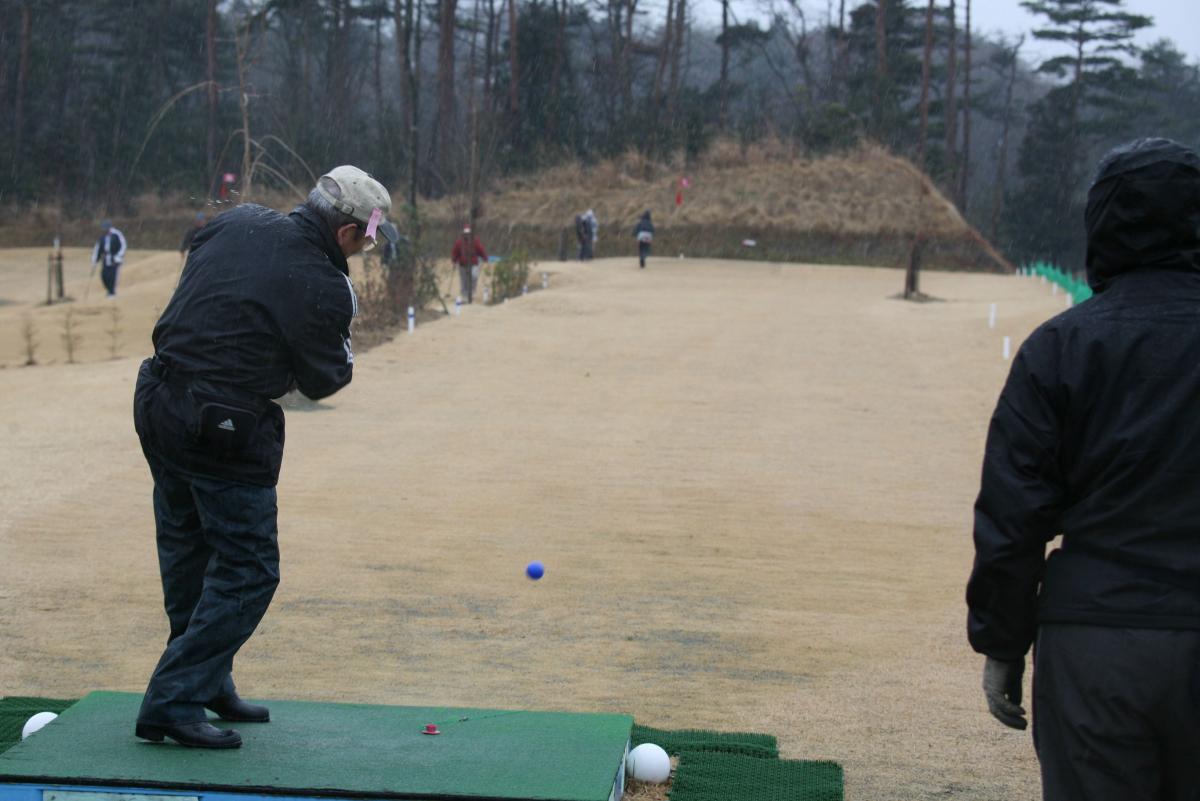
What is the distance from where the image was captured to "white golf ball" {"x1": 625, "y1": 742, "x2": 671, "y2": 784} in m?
4.82

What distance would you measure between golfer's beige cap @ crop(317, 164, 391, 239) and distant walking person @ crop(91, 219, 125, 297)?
2774 cm

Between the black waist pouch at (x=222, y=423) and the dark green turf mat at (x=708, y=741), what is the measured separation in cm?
203

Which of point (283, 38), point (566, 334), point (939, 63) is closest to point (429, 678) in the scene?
point (566, 334)

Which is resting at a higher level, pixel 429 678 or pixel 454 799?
pixel 454 799

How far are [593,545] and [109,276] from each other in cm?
2402

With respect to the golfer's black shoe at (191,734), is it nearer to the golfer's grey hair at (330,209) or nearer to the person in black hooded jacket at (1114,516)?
the golfer's grey hair at (330,209)

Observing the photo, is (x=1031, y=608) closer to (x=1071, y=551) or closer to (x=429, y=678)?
(x=1071, y=551)

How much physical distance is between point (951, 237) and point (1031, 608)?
165 ft

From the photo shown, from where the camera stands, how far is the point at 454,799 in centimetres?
383

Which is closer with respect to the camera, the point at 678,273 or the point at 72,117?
the point at 678,273

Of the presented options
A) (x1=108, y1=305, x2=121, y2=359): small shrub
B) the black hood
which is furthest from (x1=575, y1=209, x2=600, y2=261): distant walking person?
Result: the black hood

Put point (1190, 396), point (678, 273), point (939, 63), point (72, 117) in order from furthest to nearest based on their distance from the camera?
point (939, 63), point (72, 117), point (678, 273), point (1190, 396)

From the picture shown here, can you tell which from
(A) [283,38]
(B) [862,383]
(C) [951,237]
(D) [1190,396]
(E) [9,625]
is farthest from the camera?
(A) [283,38]

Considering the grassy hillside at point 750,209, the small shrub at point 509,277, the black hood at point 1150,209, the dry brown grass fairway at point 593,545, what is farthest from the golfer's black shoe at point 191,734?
the grassy hillside at point 750,209
